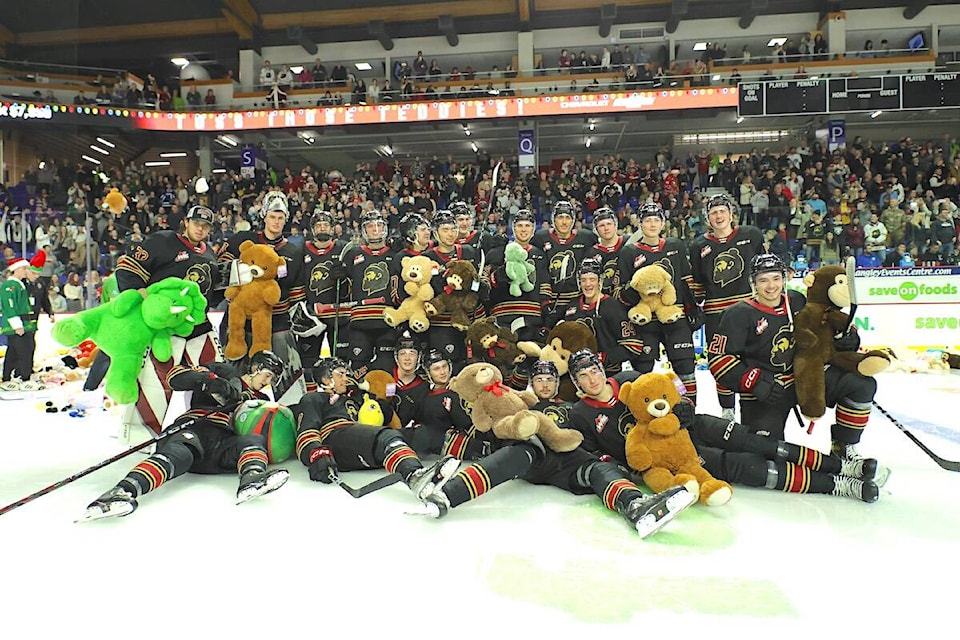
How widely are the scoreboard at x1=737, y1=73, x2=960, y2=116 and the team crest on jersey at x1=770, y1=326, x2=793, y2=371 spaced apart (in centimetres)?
1179

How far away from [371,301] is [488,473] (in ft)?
6.73

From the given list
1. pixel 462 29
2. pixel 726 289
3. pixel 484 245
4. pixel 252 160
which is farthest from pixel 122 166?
pixel 726 289

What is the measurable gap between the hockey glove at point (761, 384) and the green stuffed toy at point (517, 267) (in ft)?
5.42

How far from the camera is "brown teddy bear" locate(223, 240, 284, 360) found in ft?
15.7

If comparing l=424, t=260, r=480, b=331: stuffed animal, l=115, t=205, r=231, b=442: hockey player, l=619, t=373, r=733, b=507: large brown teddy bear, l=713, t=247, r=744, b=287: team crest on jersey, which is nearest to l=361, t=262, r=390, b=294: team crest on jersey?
l=424, t=260, r=480, b=331: stuffed animal

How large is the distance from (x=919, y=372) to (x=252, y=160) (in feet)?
59.4

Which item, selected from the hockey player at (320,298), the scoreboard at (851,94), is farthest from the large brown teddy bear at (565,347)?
the scoreboard at (851,94)

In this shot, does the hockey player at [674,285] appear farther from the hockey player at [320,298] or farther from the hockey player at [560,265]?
the hockey player at [320,298]

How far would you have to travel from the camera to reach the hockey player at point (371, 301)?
492cm

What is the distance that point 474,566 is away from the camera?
265cm

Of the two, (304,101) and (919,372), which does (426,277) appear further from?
(304,101)

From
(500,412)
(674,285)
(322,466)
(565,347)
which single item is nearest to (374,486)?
(322,466)

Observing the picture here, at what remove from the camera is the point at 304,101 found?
66.5 ft

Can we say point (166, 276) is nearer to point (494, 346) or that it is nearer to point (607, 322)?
point (494, 346)
